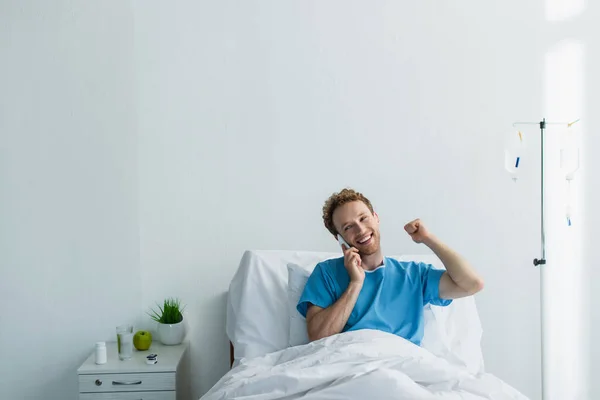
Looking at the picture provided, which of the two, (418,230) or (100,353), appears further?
(100,353)

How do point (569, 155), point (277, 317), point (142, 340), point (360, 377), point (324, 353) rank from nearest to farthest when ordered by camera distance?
point (360, 377) < point (324, 353) < point (277, 317) < point (142, 340) < point (569, 155)

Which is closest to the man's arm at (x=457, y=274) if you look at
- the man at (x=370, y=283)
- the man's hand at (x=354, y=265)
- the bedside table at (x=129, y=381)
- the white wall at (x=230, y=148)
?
the man at (x=370, y=283)

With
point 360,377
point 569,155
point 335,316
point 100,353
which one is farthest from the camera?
point 569,155

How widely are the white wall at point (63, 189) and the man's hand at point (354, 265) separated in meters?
1.12

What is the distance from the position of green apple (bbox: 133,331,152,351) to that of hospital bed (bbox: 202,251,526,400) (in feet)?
1.26

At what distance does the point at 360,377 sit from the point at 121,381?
1275 mm

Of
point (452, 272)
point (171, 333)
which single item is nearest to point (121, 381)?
point (171, 333)

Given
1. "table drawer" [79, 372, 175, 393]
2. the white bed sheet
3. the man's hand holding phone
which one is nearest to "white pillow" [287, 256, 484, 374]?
the white bed sheet

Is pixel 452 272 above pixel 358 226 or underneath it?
underneath

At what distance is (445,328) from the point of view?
103 inches

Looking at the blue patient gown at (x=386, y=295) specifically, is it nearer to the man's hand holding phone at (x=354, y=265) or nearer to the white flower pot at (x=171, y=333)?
the man's hand holding phone at (x=354, y=265)

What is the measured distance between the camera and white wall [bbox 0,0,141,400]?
294cm

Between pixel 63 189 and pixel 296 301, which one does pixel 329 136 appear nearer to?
pixel 296 301

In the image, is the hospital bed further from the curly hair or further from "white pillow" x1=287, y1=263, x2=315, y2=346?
the curly hair
